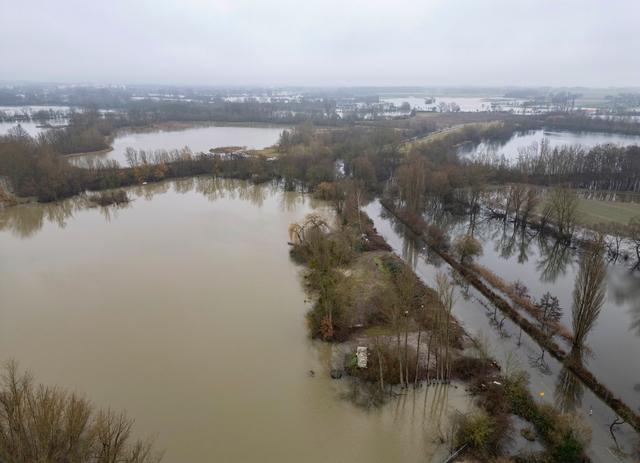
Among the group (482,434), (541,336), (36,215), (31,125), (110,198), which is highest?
(31,125)

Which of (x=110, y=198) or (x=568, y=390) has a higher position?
(x=110, y=198)

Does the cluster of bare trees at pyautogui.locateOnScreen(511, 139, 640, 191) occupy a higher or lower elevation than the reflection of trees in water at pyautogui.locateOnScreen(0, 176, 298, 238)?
higher

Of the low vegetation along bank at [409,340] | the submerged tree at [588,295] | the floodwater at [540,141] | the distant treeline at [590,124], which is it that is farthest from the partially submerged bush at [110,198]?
the distant treeline at [590,124]

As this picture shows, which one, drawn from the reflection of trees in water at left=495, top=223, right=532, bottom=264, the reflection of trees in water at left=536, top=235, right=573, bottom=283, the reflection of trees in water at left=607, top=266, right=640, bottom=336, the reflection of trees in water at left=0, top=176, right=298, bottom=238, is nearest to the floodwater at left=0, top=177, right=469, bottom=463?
the reflection of trees in water at left=0, top=176, right=298, bottom=238

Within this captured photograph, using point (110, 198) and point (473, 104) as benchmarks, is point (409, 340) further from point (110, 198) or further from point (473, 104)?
point (473, 104)

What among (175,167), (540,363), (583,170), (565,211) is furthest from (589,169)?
(175,167)

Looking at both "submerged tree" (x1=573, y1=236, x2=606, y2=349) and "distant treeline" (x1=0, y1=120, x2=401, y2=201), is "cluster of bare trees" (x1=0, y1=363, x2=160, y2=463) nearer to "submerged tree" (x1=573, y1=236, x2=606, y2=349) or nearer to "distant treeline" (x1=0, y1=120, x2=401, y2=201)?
"submerged tree" (x1=573, y1=236, x2=606, y2=349)
